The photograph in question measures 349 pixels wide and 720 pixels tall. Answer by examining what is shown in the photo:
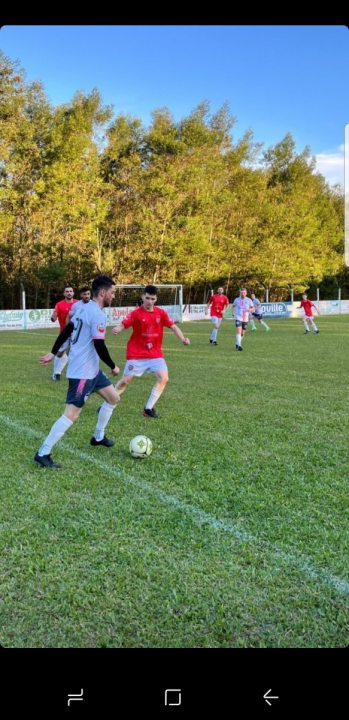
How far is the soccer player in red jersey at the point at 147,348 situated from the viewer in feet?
22.4

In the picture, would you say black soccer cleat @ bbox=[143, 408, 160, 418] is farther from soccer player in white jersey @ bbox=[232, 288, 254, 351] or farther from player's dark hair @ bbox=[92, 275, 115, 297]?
soccer player in white jersey @ bbox=[232, 288, 254, 351]

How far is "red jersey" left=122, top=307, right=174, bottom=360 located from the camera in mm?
6875

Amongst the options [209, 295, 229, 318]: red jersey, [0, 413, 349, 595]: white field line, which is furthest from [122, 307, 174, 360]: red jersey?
[209, 295, 229, 318]: red jersey

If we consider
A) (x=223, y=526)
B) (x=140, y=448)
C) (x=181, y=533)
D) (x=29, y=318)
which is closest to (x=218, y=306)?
(x=29, y=318)

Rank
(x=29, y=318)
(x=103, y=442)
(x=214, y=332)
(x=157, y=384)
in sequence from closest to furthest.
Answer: (x=103, y=442)
(x=157, y=384)
(x=214, y=332)
(x=29, y=318)

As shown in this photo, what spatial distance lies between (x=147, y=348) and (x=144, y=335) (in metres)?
0.19

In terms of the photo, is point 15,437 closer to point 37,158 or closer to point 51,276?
point 51,276

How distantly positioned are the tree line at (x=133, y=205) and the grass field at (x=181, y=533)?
28.1 metres

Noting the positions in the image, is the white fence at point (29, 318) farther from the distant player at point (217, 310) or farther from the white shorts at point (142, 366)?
the white shorts at point (142, 366)

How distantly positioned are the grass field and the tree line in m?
28.1

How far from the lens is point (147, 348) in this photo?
6898 mm

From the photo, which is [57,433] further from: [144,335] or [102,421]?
[144,335]

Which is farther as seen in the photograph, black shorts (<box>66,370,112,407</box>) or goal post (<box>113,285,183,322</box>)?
goal post (<box>113,285,183,322</box>)
